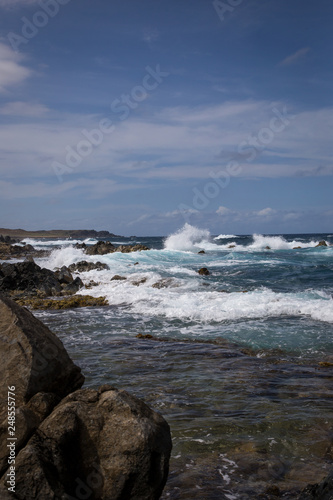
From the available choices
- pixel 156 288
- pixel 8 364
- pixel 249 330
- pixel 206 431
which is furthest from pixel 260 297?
pixel 8 364

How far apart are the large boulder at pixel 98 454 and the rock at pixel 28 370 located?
22cm

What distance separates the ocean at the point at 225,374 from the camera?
161 inches

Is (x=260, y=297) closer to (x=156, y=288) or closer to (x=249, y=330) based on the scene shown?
(x=249, y=330)

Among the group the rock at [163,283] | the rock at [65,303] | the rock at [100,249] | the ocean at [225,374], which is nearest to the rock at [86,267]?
the rock at [163,283]

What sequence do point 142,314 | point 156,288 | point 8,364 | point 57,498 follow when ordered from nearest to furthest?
point 57,498 < point 8,364 < point 142,314 < point 156,288

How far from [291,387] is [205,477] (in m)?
2.80

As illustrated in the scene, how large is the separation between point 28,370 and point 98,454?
39.0 inches

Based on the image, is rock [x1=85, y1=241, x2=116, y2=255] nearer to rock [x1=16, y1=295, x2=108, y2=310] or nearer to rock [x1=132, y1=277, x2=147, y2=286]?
rock [x1=132, y1=277, x2=147, y2=286]

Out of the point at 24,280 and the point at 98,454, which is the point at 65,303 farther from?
the point at 98,454

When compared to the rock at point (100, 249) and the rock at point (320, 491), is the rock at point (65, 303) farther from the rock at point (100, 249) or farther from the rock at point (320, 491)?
the rock at point (100, 249)

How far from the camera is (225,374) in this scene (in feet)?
22.9

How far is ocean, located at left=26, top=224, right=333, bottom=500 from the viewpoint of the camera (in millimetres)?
4082

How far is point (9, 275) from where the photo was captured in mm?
19234

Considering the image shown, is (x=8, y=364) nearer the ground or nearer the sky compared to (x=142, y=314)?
nearer the sky
